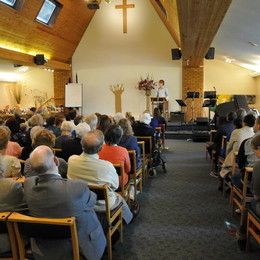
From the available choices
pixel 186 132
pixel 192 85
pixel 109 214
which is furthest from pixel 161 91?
pixel 109 214

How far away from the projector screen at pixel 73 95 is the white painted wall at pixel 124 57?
21.2 inches

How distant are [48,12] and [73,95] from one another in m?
3.46

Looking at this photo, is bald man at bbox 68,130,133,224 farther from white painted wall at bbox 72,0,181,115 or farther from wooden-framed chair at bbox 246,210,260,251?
white painted wall at bbox 72,0,181,115

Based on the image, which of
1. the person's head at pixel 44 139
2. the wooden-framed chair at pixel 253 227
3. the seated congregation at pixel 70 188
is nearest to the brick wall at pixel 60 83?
the seated congregation at pixel 70 188

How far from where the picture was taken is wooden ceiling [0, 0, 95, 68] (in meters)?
8.19

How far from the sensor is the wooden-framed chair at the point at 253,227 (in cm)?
246

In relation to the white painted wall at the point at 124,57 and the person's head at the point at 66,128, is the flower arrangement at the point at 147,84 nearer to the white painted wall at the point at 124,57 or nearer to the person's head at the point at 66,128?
the white painted wall at the point at 124,57

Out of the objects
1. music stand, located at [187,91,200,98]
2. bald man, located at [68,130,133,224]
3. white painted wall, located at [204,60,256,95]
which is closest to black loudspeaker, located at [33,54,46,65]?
music stand, located at [187,91,200,98]

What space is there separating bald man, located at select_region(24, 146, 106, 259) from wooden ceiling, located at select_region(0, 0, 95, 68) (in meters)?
6.65

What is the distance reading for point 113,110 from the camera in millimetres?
12773

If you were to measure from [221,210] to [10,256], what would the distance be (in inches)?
101

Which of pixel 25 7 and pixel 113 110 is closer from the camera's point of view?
pixel 25 7

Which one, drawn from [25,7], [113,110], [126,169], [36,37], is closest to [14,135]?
[126,169]

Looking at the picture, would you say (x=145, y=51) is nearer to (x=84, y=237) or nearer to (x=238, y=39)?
(x=238, y=39)
